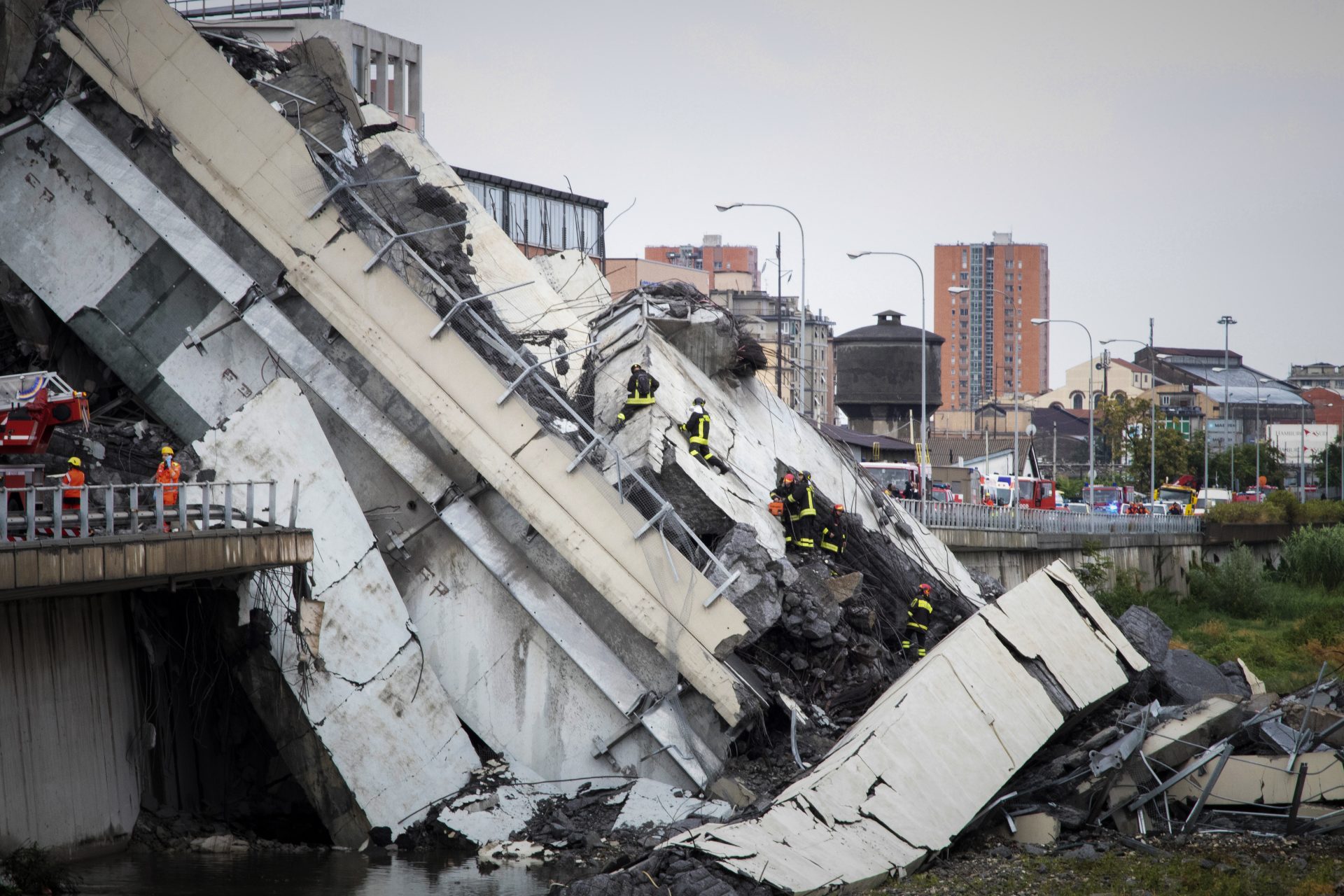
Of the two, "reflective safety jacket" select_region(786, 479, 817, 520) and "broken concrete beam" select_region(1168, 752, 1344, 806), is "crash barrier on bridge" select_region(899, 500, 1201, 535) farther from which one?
"broken concrete beam" select_region(1168, 752, 1344, 806)

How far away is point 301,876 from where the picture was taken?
A: 13.0 metres

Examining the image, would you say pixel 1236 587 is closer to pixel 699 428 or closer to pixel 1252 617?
pixel 1252 617

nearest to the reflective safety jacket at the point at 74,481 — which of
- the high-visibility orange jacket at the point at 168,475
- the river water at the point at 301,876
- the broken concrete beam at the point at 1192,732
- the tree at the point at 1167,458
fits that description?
the high-visibility orange jacket at the point at 168,475

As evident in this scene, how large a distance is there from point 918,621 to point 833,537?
1.65 metres

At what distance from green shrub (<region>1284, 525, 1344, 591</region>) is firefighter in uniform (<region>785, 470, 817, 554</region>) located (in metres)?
24.6

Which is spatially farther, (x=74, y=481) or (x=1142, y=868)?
(x=74, y=481)

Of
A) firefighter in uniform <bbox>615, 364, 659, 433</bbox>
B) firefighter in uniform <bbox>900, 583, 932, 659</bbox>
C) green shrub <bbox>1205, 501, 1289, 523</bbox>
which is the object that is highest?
firefighter in uniform <bbox>615, 364, 659, 433</bbox>

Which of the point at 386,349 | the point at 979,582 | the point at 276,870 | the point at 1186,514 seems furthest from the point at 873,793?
the point at 1186,514

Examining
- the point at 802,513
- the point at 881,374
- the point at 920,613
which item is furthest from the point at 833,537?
the point at 881,374

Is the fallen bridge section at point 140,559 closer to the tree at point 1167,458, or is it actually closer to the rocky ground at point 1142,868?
the rocky ground at point 1142,868

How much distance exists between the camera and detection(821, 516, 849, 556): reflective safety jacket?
713 inches

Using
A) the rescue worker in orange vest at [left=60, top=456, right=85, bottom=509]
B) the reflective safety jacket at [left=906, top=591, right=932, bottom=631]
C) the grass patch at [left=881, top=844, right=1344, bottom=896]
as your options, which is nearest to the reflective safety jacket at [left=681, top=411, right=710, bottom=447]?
the reflective safety jacket at [left=906, top=591, right=932, bottom=631]

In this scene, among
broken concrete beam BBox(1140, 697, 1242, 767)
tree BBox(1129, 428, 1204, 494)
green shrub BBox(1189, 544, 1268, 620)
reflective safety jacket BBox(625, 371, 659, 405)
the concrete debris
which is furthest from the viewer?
tree BBox(1129, 428, 1204, 494)

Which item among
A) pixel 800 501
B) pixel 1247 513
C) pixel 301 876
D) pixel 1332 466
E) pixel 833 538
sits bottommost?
pixel 1332 466
